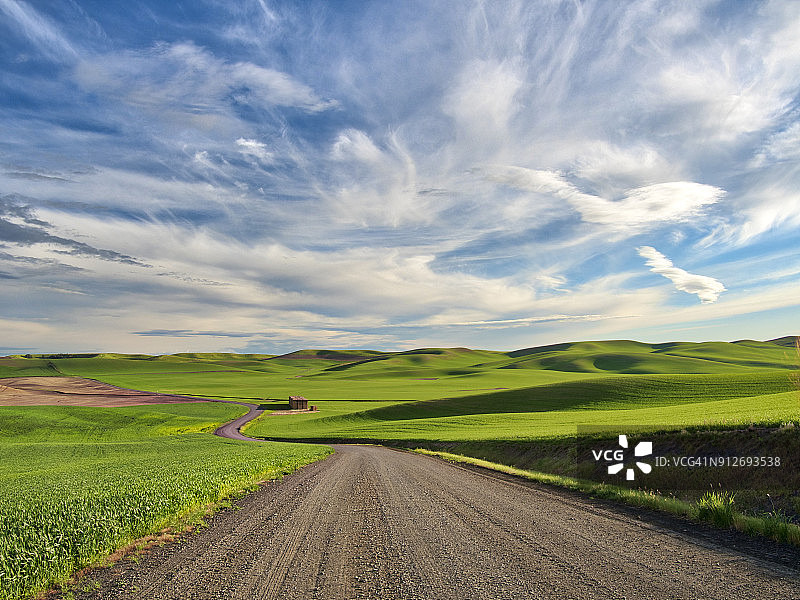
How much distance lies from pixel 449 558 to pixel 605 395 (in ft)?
209

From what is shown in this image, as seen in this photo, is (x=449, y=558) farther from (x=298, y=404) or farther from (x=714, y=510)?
(x=298, y=404)

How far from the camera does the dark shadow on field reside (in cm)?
5584

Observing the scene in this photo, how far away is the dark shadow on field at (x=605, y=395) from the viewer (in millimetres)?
55844

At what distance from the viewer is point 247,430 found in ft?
208

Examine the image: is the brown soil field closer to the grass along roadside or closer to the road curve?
the road curve

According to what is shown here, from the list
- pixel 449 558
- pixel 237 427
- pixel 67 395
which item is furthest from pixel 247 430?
pixel 67 395

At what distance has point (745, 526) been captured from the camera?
9359 millimetres

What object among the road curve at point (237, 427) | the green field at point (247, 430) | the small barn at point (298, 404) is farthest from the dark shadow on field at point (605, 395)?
the small barn at point (298, 404)

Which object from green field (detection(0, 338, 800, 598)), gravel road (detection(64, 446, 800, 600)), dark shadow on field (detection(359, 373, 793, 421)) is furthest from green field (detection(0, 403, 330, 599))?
dark shadow on field (detection(359, 373, 793, 421))

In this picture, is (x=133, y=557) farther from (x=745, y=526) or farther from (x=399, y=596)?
(x=745, y=526)

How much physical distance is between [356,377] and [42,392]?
341 ft

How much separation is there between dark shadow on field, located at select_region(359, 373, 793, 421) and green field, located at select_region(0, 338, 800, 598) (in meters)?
0.26

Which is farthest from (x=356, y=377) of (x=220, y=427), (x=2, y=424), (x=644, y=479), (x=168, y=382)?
(x=644, y=479)

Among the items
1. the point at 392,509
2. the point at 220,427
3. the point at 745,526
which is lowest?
the point at 220,427
